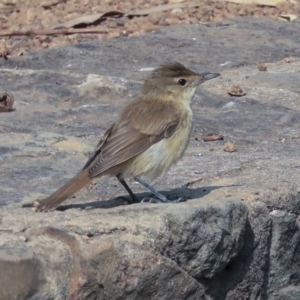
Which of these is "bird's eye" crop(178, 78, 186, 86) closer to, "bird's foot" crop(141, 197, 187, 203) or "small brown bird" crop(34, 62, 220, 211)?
"small brown bird" crop(34, 62, 220, 211)

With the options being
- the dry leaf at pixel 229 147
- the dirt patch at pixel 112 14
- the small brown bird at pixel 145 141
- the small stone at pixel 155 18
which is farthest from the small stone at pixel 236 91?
the small stone at pixel 155 18

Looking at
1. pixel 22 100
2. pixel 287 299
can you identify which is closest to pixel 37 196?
pixel 287 299

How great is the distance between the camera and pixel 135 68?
8711mm

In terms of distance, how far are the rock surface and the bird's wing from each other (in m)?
0.26

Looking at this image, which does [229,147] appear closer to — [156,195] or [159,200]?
[156,195]

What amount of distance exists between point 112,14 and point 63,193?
5.35m

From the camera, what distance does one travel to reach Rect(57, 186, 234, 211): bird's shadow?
17.8ft

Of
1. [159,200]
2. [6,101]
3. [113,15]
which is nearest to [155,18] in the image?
[113,15]

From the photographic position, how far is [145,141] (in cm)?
592

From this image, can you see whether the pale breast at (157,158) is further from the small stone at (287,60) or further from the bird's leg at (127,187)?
the small stone at (287,60)

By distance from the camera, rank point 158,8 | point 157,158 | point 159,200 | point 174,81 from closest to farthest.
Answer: point 159,200, point 157,158, point 174,81, point 158,8

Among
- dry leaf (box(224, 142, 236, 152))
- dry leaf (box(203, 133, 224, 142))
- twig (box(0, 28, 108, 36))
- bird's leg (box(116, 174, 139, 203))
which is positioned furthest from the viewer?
twig (box(0, 28, 108, 36))

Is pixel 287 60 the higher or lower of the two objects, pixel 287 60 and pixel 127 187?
the lower

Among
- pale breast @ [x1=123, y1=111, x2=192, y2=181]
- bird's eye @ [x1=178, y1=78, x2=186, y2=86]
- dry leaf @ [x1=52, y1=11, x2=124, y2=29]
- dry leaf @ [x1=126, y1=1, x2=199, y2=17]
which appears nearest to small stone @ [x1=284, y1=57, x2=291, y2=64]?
dry leaf @ [x1=126, y1=1, x2=199, y2=17]
